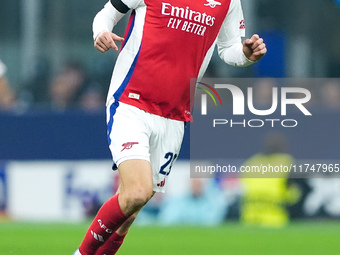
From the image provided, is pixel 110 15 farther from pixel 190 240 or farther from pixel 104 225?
pixel 190 240

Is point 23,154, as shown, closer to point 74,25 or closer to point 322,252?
point 74,25

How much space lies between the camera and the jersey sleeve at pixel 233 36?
657cm

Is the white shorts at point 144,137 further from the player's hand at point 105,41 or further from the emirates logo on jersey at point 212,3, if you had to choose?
the emirates logo on jersey at point 212,3

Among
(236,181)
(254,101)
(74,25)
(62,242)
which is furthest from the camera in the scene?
(74,25)

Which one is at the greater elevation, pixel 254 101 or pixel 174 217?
pixel 254 101

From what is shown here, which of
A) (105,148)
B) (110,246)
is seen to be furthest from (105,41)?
(105,148)

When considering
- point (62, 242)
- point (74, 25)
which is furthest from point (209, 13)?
point (74, 25)

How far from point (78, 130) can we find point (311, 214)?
10.9 feet

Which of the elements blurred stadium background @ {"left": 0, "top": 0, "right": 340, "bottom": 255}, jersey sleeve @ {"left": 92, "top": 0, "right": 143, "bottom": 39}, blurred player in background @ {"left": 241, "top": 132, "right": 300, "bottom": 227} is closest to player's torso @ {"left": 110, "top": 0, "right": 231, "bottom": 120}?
jersey sleeve @ {"left": 92, "top": 0, "right": 143, "bottom": 39}

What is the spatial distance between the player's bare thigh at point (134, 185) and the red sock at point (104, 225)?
5cm

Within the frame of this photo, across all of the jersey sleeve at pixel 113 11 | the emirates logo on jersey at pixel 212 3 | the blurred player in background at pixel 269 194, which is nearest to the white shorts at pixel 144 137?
the jersey sleeve at pixel 113 11

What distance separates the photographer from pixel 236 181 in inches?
449

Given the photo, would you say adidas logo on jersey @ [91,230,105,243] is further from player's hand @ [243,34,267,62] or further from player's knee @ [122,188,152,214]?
player's hand @ [243,34,267,62]

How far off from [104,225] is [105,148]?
233 inches
